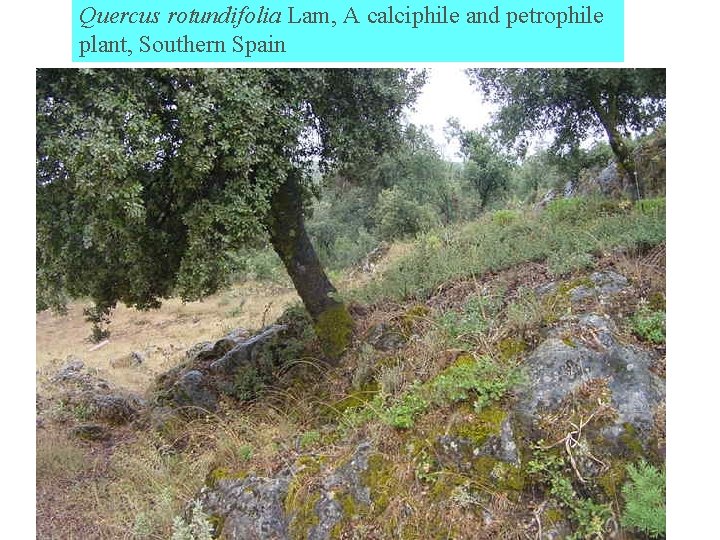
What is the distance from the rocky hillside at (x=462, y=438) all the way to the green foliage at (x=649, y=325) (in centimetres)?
2

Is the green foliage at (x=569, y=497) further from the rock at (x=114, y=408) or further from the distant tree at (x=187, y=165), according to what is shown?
the rock at (x=114, y=408)

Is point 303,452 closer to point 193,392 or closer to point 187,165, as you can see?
point 187,165

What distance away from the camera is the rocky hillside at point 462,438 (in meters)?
4.68

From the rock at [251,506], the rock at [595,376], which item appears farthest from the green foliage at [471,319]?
the rock at [251,506]

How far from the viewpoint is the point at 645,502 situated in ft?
14.2

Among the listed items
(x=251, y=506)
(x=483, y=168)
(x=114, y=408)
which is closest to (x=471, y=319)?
(x=251, y=506)

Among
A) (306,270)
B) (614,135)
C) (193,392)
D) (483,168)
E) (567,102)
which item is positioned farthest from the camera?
(483,168)

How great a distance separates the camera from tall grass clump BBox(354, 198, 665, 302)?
7.83 m

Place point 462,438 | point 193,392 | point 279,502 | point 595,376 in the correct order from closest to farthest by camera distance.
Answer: point 462,438
point 279,502
point 595,376
point 193,392

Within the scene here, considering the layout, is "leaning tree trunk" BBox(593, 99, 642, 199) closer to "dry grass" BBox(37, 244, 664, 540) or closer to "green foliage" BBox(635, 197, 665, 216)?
"green foliage" BBox(635, 197, 665, 216)

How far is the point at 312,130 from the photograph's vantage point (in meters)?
9.18

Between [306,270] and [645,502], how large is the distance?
22.2 feet

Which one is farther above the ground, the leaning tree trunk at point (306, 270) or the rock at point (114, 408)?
the leaning tree trunk at point (306, 270)

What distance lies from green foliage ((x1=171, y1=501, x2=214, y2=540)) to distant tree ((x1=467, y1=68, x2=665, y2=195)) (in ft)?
36.4
